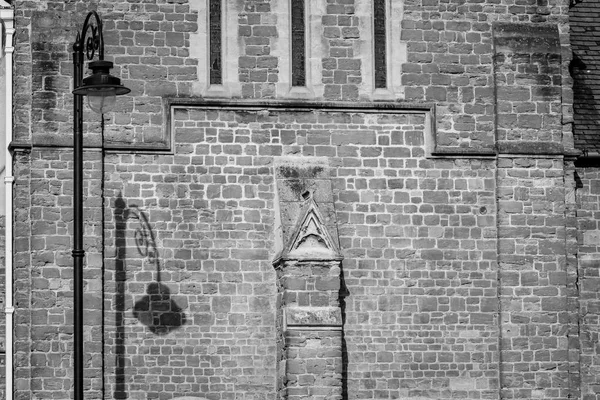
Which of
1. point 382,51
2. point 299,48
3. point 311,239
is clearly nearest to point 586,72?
point 382,51

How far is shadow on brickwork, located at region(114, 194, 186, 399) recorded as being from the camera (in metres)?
21.1

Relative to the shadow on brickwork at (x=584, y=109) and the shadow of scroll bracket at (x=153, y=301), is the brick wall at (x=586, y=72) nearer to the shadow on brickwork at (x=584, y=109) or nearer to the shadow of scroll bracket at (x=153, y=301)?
the shadow on brickwork at (x=584, y=109)

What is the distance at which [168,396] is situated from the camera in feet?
69.0

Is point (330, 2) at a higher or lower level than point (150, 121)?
higher

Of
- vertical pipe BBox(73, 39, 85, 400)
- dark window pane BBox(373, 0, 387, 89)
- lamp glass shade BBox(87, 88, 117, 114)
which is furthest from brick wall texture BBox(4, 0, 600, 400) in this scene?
lamp glass shade BBox(87, 88, 117, 114)

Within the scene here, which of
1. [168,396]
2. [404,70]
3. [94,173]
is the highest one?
[404,70]

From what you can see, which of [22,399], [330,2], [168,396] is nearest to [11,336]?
[22,399]

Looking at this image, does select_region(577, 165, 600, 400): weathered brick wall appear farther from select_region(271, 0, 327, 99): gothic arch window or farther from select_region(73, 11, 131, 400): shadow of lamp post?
select_region(73, 11, 131, 400): shadow of lamp post

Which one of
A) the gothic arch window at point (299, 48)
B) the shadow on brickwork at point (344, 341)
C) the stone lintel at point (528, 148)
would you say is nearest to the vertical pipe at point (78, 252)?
the gothic arch window at point (299, 48)

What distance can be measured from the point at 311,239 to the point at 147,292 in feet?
8.15

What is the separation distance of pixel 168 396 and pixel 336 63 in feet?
17.7

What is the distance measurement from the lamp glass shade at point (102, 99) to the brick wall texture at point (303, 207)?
4.26 meters

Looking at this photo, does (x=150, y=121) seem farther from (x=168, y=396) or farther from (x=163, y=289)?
(x=168, y=396)

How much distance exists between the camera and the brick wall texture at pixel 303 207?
21000 millimetres
